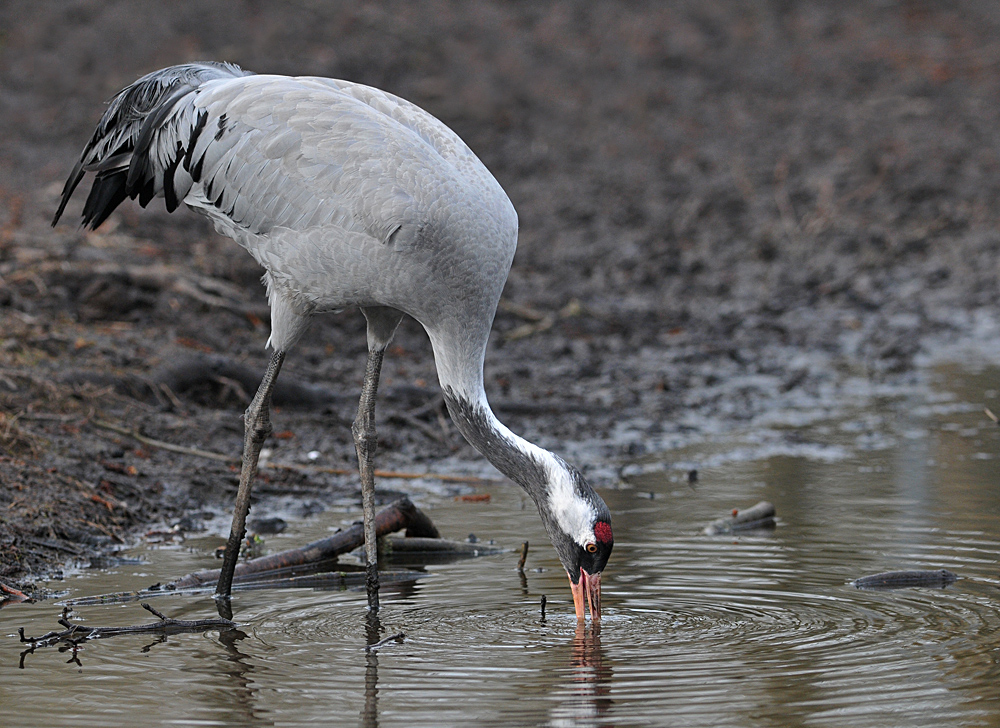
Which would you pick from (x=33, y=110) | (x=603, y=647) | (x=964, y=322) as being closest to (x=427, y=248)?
(x=603, y=647)

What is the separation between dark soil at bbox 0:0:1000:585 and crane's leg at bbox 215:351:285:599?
2.46ft

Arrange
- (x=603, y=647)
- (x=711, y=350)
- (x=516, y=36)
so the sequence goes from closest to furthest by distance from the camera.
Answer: (x=603, y=647), (x=711, y=350), (x=516, y=36)

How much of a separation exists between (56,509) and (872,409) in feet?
16.3

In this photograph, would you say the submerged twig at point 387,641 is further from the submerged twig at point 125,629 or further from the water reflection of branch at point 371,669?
the submerged twig at point 125,629

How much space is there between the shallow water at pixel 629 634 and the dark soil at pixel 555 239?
956 millimetres

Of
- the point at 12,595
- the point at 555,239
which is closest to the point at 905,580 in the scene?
the point at 12,595

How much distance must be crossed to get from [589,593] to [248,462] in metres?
1.75

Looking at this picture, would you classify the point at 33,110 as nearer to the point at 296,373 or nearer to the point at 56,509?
the point at 296,373

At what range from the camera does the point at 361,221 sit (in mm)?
5621

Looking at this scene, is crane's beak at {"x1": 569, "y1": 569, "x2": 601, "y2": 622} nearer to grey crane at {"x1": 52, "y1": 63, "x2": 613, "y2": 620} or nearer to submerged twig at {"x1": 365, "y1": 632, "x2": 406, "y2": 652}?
grey crane at {"x1": 52, "y1": 63, "x2": 613, "y2": 620}

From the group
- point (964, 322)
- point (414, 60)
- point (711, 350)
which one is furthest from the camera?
point (414, 60)

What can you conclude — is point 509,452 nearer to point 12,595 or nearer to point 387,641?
point 387,641

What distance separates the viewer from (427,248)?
5.55 m

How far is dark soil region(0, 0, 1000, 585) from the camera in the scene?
25.6ft
